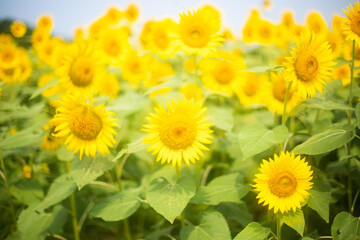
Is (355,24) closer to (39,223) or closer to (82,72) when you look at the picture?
(82,72)

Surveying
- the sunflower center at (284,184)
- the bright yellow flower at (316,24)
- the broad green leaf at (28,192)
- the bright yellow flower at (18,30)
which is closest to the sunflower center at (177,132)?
the sunflower center at (284,184)

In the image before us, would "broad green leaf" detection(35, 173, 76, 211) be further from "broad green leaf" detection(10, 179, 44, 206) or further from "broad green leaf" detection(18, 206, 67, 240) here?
"broad green leaf" detection(10, 179, 44, 206)

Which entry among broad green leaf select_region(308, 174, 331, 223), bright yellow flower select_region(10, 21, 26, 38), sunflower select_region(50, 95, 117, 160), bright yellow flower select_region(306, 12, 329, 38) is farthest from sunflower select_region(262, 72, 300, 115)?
bright yellow flower select_region(10, 21, 26, 38)

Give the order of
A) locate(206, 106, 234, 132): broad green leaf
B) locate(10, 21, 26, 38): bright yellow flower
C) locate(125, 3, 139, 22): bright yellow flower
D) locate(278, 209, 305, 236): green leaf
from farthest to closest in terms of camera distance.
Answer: locate(10, 21, 26, 38): bright yellow flower < locate(125, 3, 139, 22): bright yellow flower < locate(206, 106, 234, 132): broad green leaf < locate(278, 209, 305, 236): green leaf

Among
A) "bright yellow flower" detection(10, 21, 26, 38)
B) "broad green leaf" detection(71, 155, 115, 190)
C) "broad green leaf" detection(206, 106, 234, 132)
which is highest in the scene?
"broad green leaf" detection(206, 106, 234, 132)

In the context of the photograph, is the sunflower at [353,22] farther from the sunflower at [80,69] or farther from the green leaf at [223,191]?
the sunflower at [80,69]

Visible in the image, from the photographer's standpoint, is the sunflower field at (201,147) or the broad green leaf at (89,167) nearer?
the sunflower field at (201,147)

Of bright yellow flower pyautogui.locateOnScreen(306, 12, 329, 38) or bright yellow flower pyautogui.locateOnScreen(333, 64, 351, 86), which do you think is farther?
bright yellow flower pyautogui.locateOnScreen(306, 12, 329, 38)
